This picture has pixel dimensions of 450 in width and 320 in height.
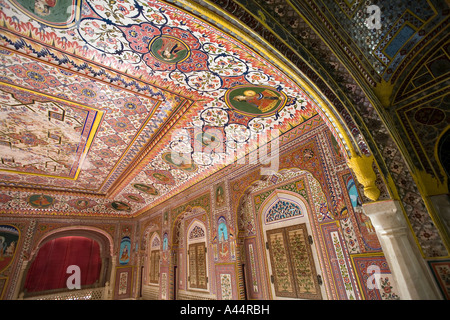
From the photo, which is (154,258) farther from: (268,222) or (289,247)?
(289,247)

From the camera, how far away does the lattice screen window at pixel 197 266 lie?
652 centimetres

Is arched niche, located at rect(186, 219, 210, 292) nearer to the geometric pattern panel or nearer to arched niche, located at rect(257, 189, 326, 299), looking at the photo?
arched niche, located at rect(257, 189, 326, 299)

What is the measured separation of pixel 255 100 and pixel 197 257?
18.2 ft

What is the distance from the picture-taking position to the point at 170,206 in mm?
7934

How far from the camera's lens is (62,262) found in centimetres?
981

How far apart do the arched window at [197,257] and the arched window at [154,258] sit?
2385 mm

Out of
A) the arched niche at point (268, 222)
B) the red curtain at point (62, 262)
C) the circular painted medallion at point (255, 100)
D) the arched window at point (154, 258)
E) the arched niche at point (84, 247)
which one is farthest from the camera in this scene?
the arched niche at point (84, 247)

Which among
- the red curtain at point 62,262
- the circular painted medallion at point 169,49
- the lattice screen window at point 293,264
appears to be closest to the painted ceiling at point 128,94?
the circular painted medallion at point 169,49

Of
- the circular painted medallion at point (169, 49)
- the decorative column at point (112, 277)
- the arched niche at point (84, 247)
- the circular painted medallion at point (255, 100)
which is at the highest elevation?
the circular painted medallion at point (169, 49)

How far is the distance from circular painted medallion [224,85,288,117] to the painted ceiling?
0.02 meters

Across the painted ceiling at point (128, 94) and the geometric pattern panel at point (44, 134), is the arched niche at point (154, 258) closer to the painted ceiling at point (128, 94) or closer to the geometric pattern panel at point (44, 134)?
the painted ceiling at point (128, 94)

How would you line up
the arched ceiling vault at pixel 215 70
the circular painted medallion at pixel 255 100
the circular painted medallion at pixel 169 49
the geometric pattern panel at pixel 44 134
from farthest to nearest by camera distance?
1. the geometric pattern panel at pixel 44 134
2. the circular painted medallion at pixel 255 100
3. the circular painted medallion at pixel 169 49
4. the arched ceiling vault at pixel 215 70

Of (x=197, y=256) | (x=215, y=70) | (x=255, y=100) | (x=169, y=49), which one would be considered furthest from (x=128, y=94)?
(x=197, y=256)

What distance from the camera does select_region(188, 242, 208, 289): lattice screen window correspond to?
6.52 m
